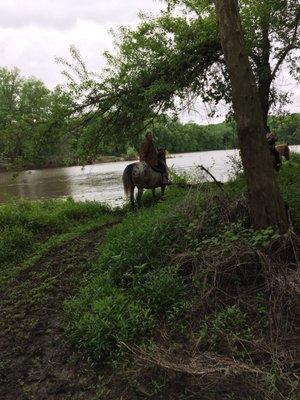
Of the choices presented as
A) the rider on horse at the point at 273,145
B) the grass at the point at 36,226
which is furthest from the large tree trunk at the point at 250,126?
the rider on horse at the point at 273,145

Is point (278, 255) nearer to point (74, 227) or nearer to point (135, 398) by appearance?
point (135, 398)

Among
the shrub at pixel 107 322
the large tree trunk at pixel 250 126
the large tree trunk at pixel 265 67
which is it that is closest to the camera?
the shrub at pixel 107 322

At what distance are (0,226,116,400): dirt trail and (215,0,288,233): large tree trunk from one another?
334 centimetres

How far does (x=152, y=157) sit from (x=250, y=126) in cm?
744

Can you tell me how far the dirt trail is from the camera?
440 centimetres

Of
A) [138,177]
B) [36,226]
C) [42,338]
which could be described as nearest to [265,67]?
[138,177]

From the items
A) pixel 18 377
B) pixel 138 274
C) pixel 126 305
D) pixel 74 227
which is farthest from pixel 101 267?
pixel 74 227

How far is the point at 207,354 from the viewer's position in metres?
4.26

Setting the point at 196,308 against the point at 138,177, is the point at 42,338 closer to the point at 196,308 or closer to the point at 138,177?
the point at 196,308

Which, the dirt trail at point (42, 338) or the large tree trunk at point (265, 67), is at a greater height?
the large tree trunk at point (265, 67)

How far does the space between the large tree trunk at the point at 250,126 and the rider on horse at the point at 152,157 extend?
264 inches

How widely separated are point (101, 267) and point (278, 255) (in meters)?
2.98

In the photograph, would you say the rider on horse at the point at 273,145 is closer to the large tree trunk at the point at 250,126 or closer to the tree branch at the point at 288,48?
the tree branch at the point at 288,48

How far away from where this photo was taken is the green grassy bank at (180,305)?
4.06 metres
